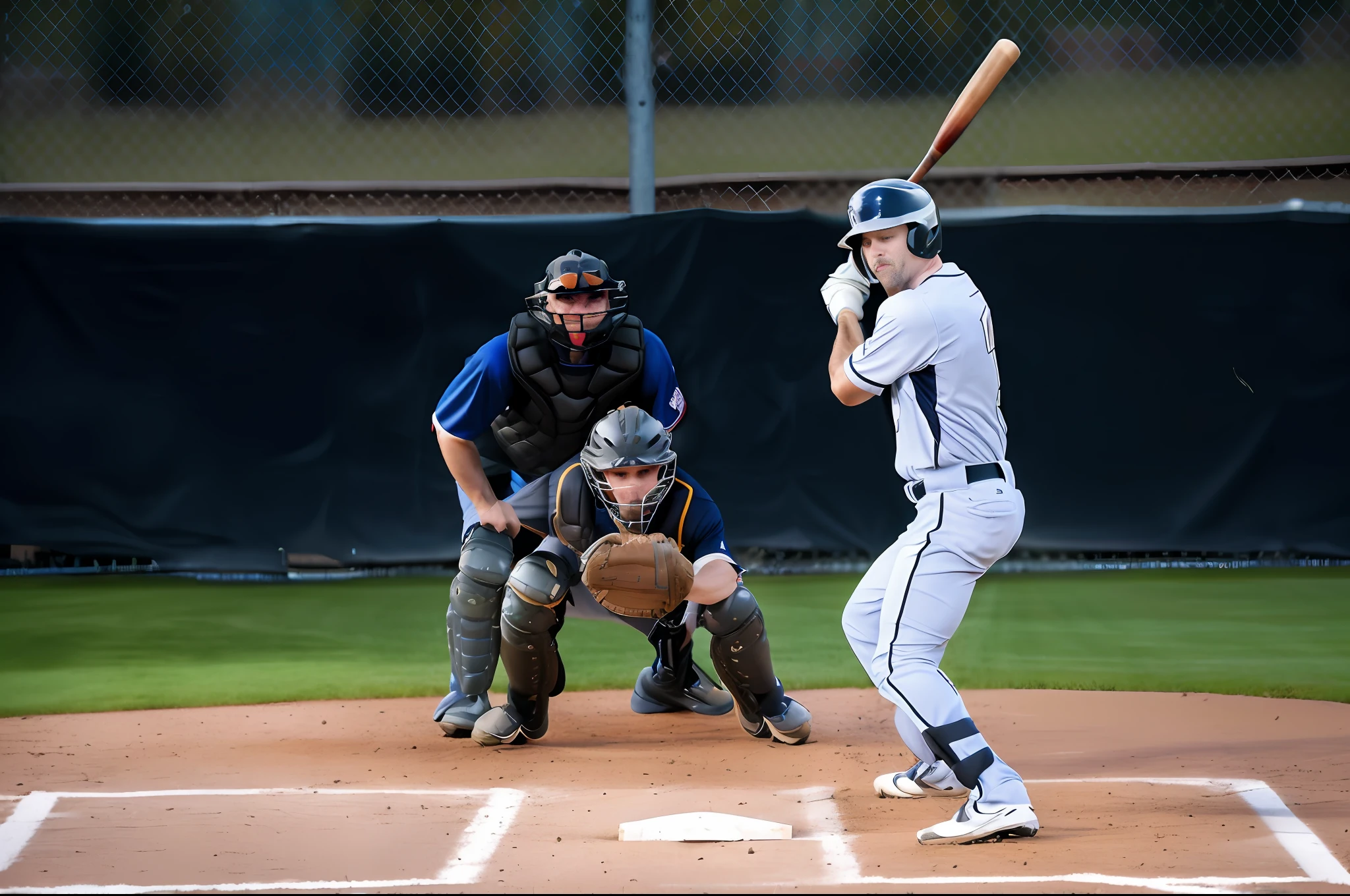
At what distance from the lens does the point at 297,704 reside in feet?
18.0

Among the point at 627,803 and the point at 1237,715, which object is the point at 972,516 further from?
the point at 1237,715

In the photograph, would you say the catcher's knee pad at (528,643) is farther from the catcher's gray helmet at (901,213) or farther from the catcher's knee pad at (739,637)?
the catcher's gray helmet at (901,213)

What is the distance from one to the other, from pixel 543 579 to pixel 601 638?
7.33 feet

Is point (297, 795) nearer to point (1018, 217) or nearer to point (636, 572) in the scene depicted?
point (636, 572)

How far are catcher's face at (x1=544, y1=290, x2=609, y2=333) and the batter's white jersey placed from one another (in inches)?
53.2

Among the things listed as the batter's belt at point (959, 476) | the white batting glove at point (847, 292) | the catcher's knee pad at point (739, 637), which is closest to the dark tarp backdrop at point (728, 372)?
the catcher's knee pad at point (739, 637)

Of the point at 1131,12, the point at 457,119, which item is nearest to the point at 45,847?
the point at 457,119

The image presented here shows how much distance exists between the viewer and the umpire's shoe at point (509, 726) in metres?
4.79

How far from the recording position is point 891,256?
3764 millimetres

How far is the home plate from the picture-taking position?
3584mm

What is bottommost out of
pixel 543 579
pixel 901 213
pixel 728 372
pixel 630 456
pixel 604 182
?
pixel 543 579

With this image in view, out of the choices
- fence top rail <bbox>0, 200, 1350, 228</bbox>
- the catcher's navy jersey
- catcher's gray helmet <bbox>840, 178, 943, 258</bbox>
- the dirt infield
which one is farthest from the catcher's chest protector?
fence top rail <bbox>0, 200, 1350, 228</bbox>

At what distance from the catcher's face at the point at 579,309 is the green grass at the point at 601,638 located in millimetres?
1754

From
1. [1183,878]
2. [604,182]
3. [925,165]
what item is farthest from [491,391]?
[604,182]
